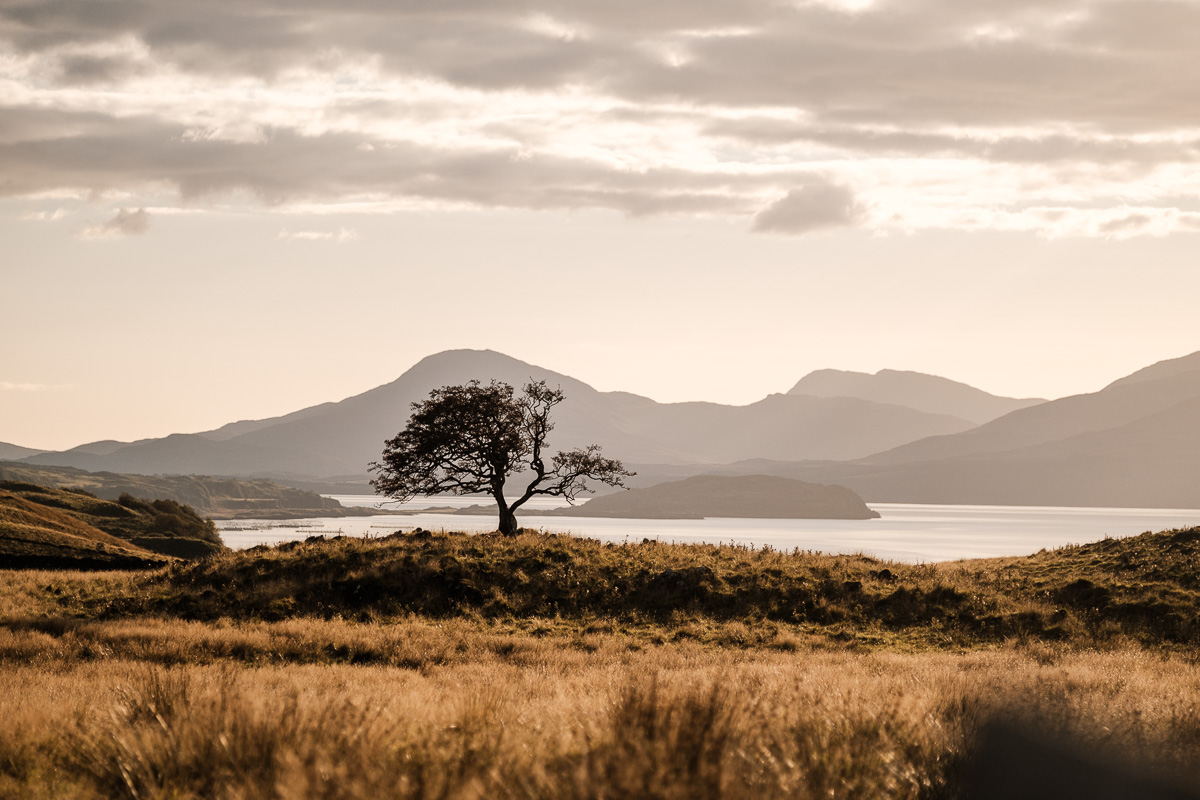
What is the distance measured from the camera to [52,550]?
142 feet

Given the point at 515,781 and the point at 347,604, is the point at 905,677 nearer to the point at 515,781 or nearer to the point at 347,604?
the point at 515,781

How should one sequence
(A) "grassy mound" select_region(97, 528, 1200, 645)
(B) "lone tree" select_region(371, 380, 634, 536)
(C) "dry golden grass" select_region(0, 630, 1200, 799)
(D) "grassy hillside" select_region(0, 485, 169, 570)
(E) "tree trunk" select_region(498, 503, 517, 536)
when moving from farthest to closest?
(D) "grassy hillside" select_region(0, 485, 169, 570) < (B) "lone tree" select_region(371, 380, 634, 536) < (E) "tree trunk" select_region(498, 503, 517, 536) < (A) "grassy mound" select_region(97, 528, 1200, 645) < (C) "dry golden grass" select_region(0, 630, 1200, 799)

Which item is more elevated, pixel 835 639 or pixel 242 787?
pixel 242 787

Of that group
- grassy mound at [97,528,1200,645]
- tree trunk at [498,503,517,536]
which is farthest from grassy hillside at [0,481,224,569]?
tree trunk at [498,503,517,536]

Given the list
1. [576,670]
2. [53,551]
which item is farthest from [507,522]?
[576,670]

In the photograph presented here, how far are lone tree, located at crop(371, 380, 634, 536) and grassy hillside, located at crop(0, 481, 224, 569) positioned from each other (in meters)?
12.3

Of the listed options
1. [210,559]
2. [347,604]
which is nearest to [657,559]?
[347,604]

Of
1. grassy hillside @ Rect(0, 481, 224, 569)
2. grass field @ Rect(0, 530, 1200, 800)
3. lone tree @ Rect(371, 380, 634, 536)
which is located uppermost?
lone tree @ Rect(371, 380, 634, 536)

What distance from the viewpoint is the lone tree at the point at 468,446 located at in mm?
40250

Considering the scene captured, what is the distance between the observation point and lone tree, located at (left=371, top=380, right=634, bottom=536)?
40.2 m

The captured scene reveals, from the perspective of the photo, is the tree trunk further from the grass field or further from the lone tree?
the grass field

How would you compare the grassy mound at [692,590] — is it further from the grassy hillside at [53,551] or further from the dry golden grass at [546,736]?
the grassy hillside at [53,551]

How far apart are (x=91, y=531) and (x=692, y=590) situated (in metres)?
47.3

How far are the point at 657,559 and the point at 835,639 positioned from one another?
874cm
